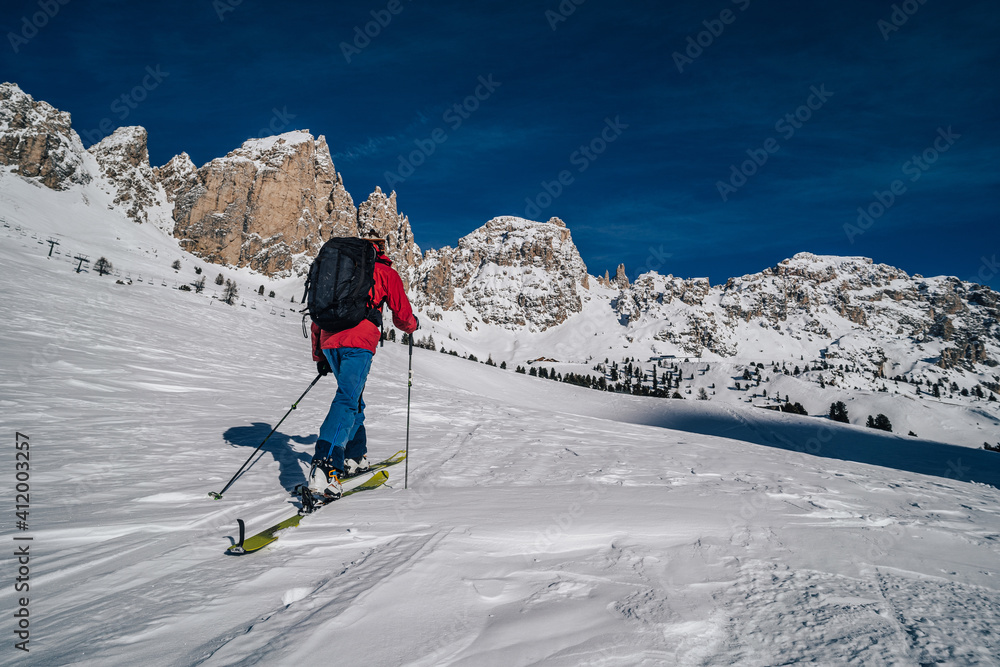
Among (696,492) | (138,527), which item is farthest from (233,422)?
(696,492)

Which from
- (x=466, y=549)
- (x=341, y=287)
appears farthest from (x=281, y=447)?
(x=466, y=549)

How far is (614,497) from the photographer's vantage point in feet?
14.1

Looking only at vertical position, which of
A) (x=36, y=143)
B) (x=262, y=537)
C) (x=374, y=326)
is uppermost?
(x=36, y=143)

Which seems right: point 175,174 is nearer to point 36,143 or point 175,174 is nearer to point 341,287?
point 36,143

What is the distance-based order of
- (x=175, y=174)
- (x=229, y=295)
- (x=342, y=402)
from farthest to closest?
(x=175, y=174) → (x=229, y=295) → (x=342, y=402)

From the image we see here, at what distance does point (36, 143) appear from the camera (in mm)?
115312

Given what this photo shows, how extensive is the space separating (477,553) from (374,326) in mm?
2577

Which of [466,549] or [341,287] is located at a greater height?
[341,287]

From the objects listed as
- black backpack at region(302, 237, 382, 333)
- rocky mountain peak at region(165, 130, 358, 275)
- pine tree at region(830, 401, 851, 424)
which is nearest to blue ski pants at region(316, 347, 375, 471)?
black backpack at region(302, 237, 382, 333)

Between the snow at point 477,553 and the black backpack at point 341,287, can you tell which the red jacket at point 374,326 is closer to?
the black backpack at point 341,287

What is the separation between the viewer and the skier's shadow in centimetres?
500

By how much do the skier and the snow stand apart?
36 centimetres

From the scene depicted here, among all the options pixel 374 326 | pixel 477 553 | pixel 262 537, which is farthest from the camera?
pixel 374 326

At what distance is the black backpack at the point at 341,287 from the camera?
14.2ft
